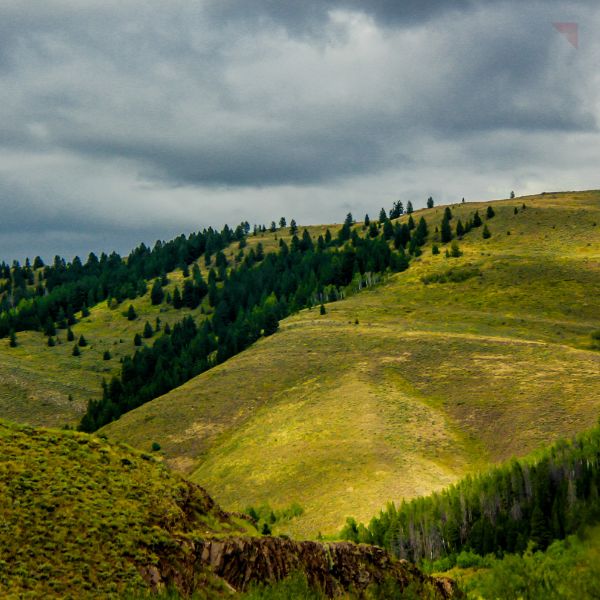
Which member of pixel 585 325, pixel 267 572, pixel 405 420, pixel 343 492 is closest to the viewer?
pixel 267 572

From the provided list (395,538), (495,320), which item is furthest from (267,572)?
(495,320)

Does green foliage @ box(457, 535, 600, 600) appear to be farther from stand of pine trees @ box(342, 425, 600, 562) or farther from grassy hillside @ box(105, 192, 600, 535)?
grassy hillside @ box(105, 192, 600, 535)

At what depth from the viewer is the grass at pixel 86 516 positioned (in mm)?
29766

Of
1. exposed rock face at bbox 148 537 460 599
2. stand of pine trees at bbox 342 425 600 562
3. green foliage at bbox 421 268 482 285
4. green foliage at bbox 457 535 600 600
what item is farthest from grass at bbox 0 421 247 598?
green foliage at bbox 421 268 482 285

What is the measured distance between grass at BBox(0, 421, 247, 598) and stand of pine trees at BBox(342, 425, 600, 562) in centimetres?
3259

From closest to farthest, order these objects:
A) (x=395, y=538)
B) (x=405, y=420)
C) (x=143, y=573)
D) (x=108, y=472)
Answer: (x=143, y=573)
(x=108, y=472)
(x=395, y=538)
(x=405, y=420)

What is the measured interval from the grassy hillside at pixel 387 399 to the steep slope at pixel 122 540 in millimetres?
35888

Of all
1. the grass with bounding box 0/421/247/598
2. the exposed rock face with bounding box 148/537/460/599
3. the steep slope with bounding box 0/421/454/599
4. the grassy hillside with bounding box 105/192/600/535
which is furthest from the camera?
the grassy hillside with bounding box 105/192/600/535

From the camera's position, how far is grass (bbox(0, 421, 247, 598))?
29766mm

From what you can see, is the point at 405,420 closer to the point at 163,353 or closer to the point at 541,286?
the point at 541,286

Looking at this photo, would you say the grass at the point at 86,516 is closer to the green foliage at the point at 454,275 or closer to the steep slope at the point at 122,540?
the steep slope at the point at 122,540

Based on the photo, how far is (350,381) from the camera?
120 metres

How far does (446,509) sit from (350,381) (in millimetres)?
48582

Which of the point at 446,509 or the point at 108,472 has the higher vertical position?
the point at 108,472
